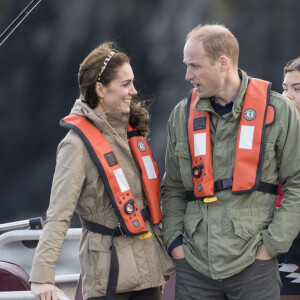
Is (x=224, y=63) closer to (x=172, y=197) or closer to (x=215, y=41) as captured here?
(x=215, y=41)

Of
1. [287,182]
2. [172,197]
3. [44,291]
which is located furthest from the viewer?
[172,197]

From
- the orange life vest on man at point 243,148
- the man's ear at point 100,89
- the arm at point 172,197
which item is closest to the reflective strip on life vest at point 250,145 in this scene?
the orange life vest on man at point 243,148

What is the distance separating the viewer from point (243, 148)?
2238 mm

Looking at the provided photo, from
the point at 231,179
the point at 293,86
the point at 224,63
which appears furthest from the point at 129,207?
the point at 293,86

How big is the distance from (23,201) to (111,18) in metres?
1.40

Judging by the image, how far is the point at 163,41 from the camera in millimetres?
4582

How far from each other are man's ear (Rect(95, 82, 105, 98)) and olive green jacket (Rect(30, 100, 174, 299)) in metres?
0.07

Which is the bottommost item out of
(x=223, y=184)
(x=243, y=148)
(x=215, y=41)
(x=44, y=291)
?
(x=44, y=291)

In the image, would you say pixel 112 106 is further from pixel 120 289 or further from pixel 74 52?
pixel 74 52

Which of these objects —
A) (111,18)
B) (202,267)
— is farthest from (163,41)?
(202,267)

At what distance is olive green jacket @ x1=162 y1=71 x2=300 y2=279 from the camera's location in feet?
7.24

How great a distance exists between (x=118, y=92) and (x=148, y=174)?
0.31 m

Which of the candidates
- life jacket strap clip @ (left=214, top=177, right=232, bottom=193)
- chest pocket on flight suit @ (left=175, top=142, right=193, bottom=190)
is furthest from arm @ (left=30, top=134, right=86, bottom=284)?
life jacket strap clip @ (left=214, top=177, right=232, bottom=193)

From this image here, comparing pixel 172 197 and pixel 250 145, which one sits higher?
pixel 250 145
